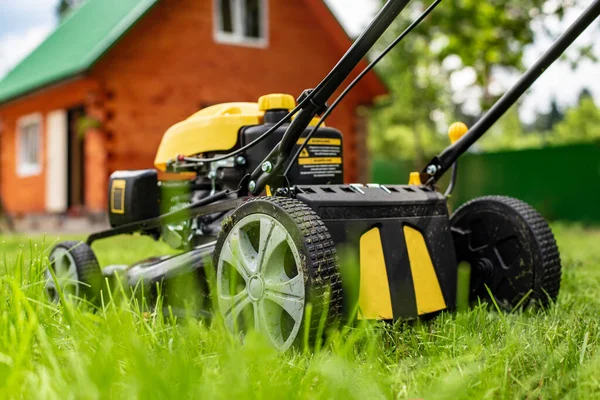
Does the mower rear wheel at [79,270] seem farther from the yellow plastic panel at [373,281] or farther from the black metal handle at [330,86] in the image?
the yellow plastic panel at [373,281]

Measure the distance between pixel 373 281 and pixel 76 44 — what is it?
32.7ft

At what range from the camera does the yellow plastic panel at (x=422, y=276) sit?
229cm

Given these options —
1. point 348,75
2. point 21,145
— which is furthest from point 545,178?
point 348,75

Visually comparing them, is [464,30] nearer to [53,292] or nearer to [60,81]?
[60,81]

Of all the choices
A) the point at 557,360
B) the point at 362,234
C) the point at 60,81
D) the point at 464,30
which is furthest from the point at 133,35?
the point at 557,360

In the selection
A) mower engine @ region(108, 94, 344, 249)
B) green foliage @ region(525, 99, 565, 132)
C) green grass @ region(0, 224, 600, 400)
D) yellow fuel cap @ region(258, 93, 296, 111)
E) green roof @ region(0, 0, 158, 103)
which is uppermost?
green foliage @ region(525, 99, 565, 132)

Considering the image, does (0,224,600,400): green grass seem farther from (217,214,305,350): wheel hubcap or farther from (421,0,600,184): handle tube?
(421,0,600,184): handle tube

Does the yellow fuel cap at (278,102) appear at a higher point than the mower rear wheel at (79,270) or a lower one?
higher

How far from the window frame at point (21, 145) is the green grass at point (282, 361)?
34.1 ft

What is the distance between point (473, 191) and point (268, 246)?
12391 millimetres

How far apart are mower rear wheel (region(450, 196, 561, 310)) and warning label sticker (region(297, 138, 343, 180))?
0.51 metres

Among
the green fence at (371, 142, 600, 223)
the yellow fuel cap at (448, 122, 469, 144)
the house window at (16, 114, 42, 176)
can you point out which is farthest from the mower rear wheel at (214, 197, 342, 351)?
the house window at (16, 114, 42, 176)

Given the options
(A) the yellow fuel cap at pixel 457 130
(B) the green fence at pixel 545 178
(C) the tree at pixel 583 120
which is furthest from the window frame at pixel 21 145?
(C) the tree at pixel 583 120

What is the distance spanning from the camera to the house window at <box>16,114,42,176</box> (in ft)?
40.4
